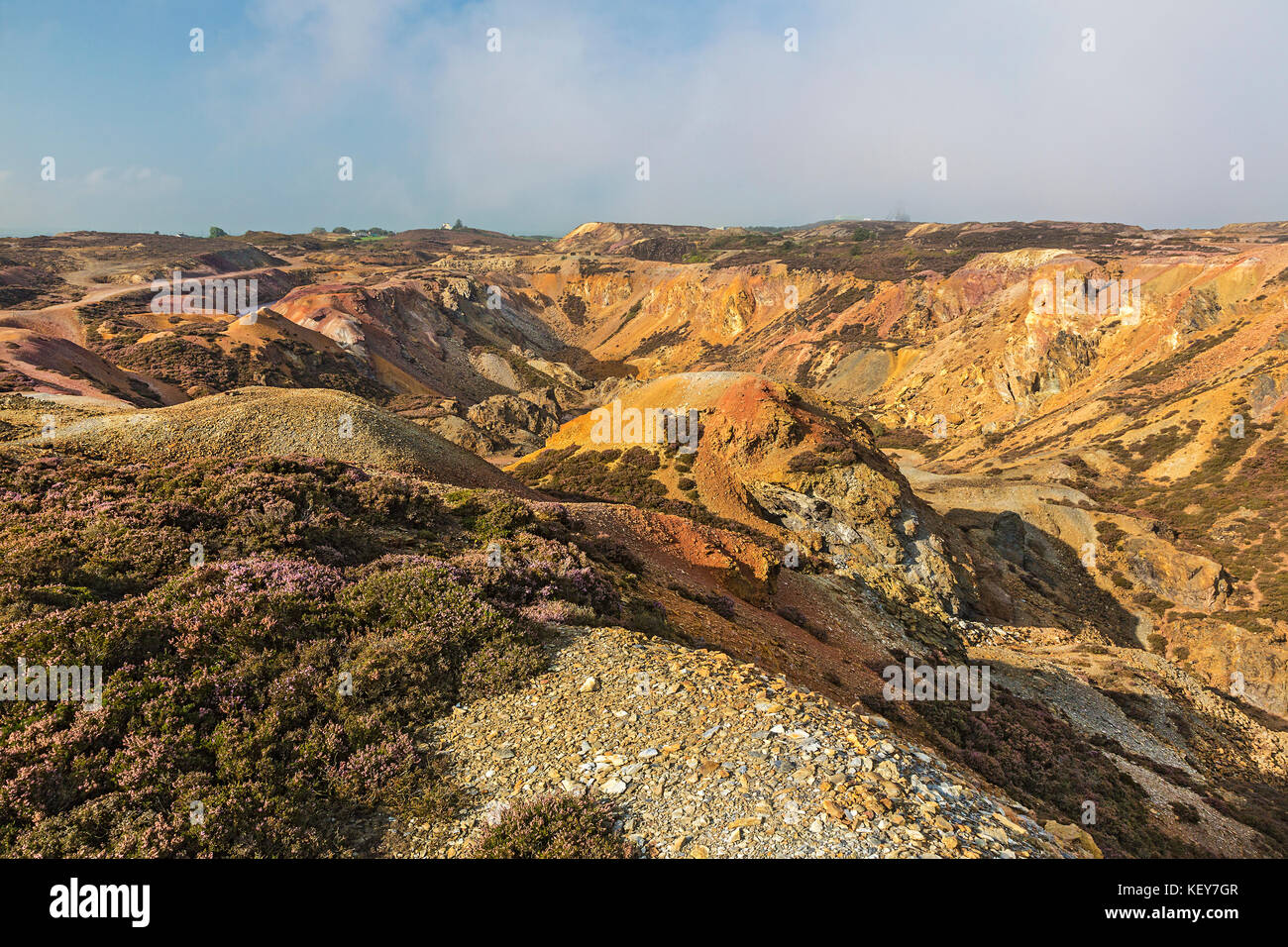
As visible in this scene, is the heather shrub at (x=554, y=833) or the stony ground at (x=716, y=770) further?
the stony ground at (x=716, y=770)

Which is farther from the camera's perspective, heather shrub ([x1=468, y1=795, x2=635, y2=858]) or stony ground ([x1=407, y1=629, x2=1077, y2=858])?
stony ground ([x1=407, y1=629, x2=1077, y2=858])

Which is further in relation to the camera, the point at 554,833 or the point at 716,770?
the point at 716,770

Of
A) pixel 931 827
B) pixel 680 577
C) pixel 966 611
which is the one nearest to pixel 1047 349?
pixel 966 611
